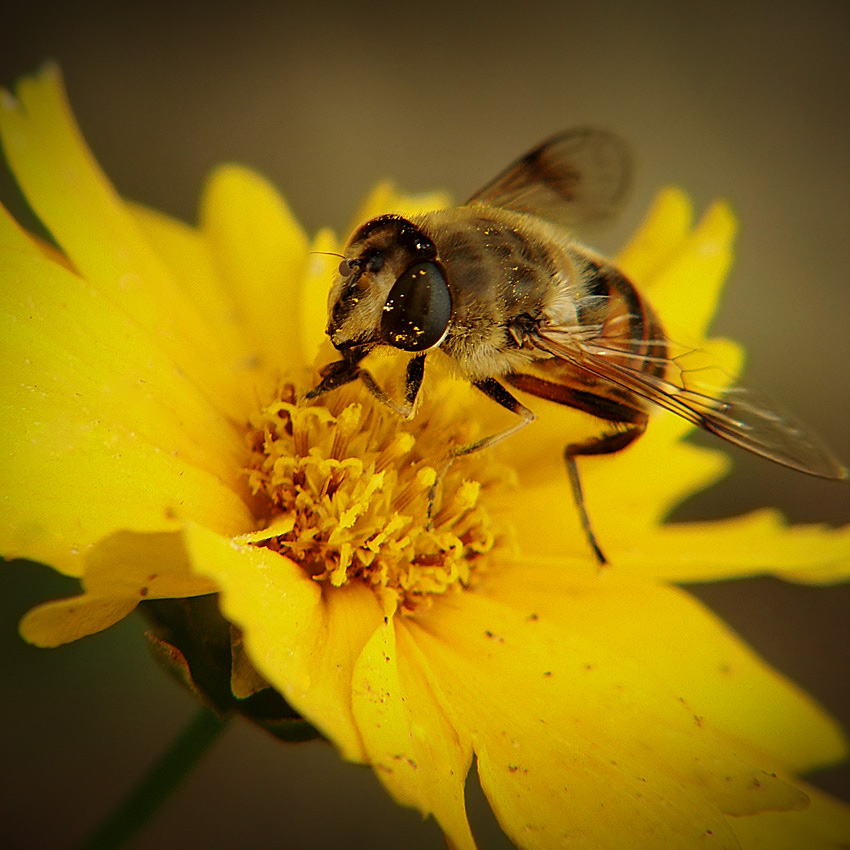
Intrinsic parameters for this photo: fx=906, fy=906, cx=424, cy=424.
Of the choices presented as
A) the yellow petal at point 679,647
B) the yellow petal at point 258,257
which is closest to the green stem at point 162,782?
the yellow petal at point 679,647

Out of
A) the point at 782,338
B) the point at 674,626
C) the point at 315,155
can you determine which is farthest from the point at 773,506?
the point at 315,155

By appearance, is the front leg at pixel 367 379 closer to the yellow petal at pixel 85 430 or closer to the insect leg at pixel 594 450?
the yellow petal at pixel 85 430

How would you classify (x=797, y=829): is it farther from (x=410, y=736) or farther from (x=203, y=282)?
(x=203, y=282)

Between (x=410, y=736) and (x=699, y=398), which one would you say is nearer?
(x=410, y=736)

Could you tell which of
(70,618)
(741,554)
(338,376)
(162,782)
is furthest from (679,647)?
(70,618)

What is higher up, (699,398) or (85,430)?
(699,398)
